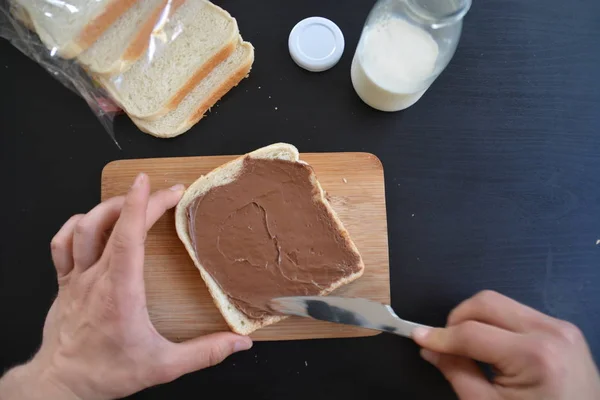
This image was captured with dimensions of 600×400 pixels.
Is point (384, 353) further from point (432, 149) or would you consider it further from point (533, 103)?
point (533, 103)

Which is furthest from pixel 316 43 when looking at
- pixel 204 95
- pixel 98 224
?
pixel 98 224

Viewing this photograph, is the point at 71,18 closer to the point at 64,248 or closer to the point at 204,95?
the point at 204,95

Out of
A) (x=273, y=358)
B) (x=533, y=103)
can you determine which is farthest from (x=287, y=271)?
(x=533, y=103)

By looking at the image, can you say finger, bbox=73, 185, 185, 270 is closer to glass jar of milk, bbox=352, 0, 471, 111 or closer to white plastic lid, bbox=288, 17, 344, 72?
white plastic lid, bbox=288, 17, 344, 72

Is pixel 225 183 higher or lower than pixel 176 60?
lower

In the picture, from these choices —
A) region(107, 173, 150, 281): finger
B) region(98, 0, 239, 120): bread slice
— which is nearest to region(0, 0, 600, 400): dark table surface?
region(98, 0, 239, 120): bread slice

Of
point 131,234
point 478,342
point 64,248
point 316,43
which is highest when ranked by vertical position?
point 316,43
